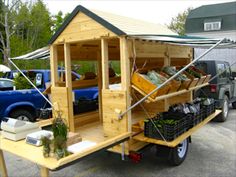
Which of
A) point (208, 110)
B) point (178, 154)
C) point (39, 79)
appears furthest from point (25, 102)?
point (208, 110)

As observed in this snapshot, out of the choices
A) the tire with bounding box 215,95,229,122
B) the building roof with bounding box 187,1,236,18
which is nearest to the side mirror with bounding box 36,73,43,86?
the tire with bounding box 215,95,229,122

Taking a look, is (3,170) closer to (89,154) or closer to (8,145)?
(8,145)

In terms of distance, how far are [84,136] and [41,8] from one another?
20850 millimetres

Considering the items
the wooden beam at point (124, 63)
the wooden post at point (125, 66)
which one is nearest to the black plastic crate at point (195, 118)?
the wooden post at point (125, 66)

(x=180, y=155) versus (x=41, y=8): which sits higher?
(x=41, y=8)

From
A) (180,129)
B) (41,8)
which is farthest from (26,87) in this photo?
(41,8)

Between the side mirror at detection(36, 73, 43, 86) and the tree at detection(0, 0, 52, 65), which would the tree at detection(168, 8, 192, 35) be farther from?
the side mirror at detection(36, 73, 43, 86)

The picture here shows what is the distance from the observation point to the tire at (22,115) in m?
6.91

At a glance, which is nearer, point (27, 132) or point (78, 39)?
point (27, 132)

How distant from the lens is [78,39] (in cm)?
456

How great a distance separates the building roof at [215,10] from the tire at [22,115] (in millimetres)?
24272

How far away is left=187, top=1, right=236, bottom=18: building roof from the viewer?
87.1ft

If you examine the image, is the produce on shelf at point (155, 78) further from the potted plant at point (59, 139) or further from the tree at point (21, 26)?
the tree at point (21, 26)

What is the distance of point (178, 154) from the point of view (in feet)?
15.9
